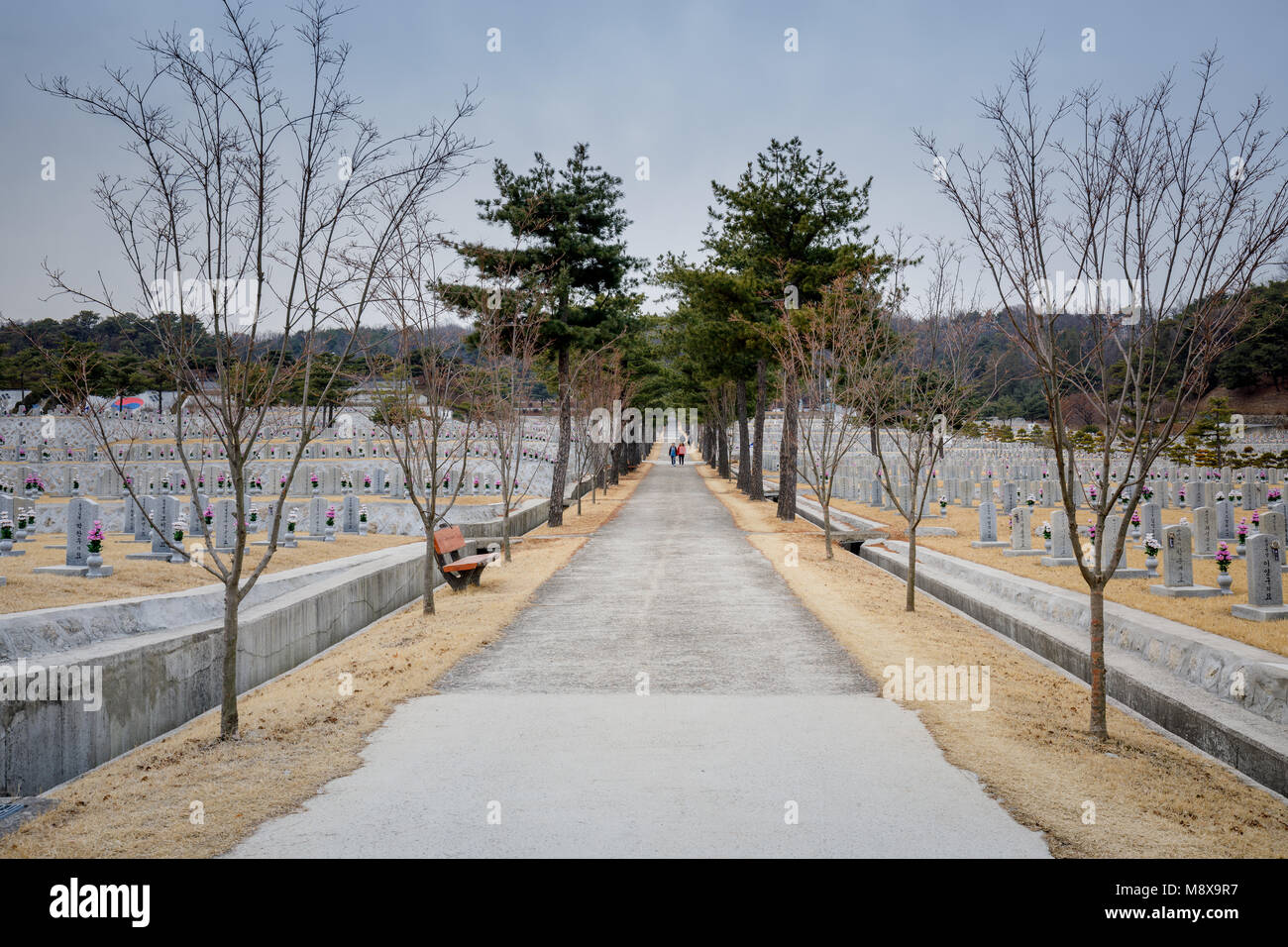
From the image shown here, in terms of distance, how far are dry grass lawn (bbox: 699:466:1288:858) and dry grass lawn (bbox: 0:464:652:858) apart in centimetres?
421

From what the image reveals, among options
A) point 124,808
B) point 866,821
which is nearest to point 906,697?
point 866,821

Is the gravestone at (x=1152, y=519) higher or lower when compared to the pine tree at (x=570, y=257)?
lower

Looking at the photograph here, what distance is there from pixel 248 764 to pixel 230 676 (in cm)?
95

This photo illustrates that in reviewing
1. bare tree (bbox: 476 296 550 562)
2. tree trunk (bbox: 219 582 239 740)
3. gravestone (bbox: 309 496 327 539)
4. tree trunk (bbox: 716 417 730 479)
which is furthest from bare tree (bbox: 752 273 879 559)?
tree trunk (bbox: 716 417 730 479)

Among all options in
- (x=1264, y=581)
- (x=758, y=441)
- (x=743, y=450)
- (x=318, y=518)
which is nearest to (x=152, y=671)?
(x=1264, y=581)

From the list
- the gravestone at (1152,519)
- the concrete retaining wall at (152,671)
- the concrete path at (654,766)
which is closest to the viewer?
the concrete path at (654,766)

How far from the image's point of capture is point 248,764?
5551 mm

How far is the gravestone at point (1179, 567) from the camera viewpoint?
10.1m

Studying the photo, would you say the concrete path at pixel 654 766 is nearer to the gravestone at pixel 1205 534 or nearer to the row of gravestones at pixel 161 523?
the row of gravestones at pixel 161 523

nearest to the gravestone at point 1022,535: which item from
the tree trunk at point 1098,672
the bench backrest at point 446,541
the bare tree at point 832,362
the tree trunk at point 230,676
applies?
the bare tree at point 832,362

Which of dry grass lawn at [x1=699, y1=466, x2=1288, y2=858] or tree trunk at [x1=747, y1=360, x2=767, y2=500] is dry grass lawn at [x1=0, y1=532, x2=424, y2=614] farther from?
tree trunk at [x1=747, y1=360, x2=767, y2=500]

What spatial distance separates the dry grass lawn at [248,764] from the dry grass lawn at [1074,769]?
13.8 feet

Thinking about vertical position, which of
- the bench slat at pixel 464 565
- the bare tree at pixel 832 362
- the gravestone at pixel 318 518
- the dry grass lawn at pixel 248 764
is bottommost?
the dry grass lawn at pixel 248 764

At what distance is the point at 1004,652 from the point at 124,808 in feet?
27.1
